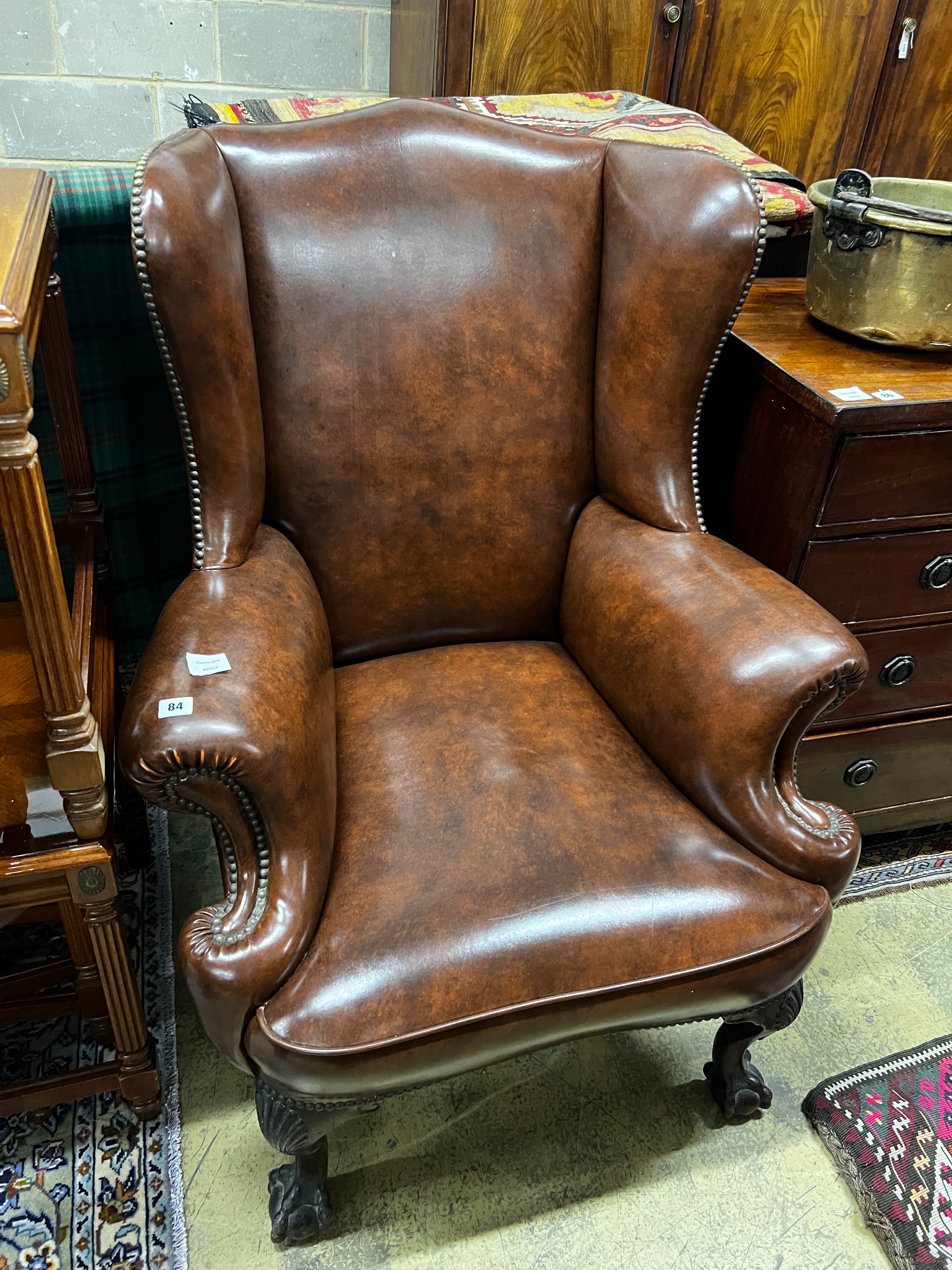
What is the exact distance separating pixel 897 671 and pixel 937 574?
0.17 m

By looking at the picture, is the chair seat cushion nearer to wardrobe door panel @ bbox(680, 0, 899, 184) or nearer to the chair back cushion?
the chair back cushion

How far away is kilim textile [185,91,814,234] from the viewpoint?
1.49 m

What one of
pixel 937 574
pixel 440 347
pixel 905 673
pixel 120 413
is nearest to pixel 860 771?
pixel 905 673

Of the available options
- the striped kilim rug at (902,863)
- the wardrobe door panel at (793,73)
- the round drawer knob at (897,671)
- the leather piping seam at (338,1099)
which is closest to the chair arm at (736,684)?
the leather piping seam at (338,1099)

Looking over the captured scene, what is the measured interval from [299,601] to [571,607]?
1.34 ft

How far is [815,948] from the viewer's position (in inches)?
40.6

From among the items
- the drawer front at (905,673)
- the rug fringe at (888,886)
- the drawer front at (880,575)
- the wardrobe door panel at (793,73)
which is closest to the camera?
the drawer front at (880,575)

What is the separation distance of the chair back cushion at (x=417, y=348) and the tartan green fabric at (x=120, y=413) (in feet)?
1.07

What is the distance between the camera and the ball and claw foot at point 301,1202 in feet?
3.55

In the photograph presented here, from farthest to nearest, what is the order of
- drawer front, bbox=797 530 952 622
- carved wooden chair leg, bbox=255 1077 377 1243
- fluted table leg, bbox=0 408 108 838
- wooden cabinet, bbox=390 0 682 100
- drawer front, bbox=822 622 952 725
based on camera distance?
wooden cabinet, bbox=390 0 682 100
drawer front, bbox=822 622 952 725
drawer front, bbox=797 530 952 622
carved wooden chair leg, bbox=255 1077 377 1243
fluted table leg, bbox=0 408 108 838

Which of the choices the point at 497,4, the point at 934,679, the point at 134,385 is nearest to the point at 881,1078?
the point at 934,679

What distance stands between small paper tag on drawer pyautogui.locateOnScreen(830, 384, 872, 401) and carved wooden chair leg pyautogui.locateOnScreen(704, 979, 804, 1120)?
75 cm

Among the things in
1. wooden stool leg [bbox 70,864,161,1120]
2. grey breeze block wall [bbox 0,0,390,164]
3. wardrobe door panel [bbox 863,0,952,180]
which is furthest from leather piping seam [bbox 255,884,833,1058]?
grey breeze block wall [bbox 0,0,390,164]

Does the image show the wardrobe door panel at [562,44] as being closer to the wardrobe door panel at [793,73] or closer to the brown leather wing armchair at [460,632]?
the wardrobe door panel at [793,73]
